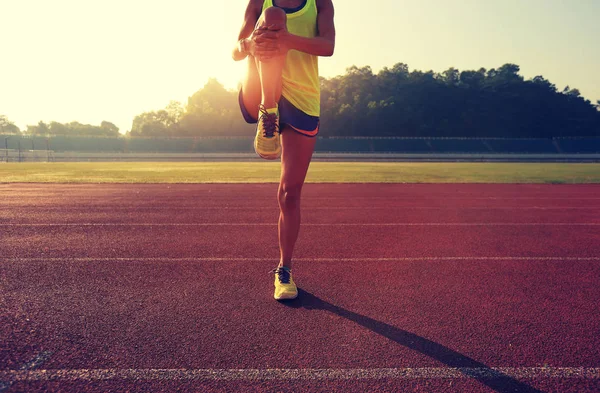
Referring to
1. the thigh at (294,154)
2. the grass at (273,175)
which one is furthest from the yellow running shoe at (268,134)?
the grass at (273,175)

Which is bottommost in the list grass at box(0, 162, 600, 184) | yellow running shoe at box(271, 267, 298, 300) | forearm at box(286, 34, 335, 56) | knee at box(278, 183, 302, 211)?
yellow running shoe at box(271, 267, 298, 300)

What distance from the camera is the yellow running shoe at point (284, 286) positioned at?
9.95ft

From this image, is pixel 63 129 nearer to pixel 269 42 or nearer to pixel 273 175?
pixel 273 175

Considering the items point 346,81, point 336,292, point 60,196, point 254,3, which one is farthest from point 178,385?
point 346,81

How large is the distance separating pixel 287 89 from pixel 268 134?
39 cm

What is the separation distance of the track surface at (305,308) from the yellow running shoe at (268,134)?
3.60 ft

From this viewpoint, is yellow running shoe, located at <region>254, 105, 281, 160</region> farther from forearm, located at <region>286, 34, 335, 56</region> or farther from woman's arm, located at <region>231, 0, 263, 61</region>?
woman's arm, located at <region>231, 0, 263, 61</region>

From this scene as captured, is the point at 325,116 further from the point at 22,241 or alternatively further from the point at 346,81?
the point at 22,241

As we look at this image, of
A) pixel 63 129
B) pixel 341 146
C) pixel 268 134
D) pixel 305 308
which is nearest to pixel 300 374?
pixel 305 308

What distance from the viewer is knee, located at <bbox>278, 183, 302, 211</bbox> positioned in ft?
10.3

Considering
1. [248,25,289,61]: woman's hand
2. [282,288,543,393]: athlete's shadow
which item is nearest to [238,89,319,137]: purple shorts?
[248,25,289,61]: woman's hand

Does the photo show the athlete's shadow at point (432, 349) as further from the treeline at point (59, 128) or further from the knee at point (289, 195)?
the treeline at point (59, 128)

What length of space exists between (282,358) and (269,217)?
4.98m

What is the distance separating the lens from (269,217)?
23.4 feet
